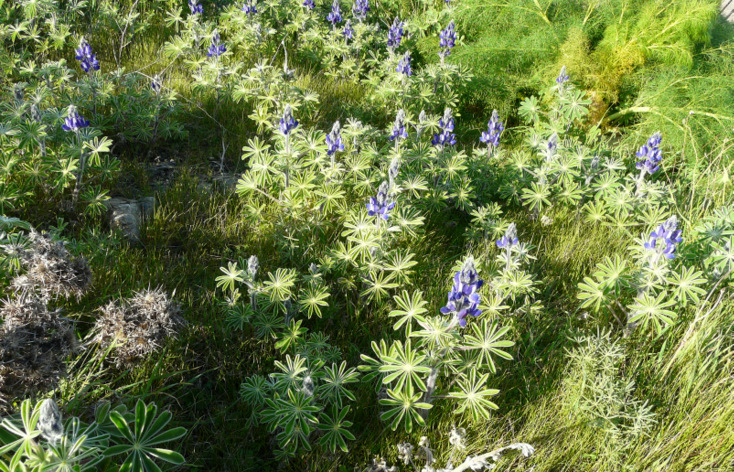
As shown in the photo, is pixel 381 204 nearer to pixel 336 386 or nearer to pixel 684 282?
pixel 336 386

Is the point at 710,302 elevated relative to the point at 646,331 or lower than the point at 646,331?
elevated

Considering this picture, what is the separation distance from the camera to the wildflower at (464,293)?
175 centimetres

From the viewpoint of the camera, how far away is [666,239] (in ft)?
7.60

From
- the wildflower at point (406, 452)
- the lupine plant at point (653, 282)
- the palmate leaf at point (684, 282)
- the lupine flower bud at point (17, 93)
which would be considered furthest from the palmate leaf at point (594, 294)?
the lupine flower bud at point (17, 93)

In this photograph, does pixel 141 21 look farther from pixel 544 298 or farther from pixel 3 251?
pixel 544 298

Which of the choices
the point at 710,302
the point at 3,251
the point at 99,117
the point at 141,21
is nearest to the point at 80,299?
the point at 3,251

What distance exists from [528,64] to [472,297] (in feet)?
13.1

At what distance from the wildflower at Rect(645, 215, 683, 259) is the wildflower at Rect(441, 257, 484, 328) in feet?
3.70

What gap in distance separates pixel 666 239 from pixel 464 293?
4.04 feet

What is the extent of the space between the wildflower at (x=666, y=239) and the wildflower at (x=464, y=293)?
1.13 metres

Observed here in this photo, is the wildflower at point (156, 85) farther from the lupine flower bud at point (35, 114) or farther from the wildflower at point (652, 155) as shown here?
the wildflower at point (652, 155)

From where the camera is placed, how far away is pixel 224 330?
229 cm

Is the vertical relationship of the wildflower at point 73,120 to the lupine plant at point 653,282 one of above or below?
below

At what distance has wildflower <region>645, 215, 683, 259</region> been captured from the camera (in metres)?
2.28
